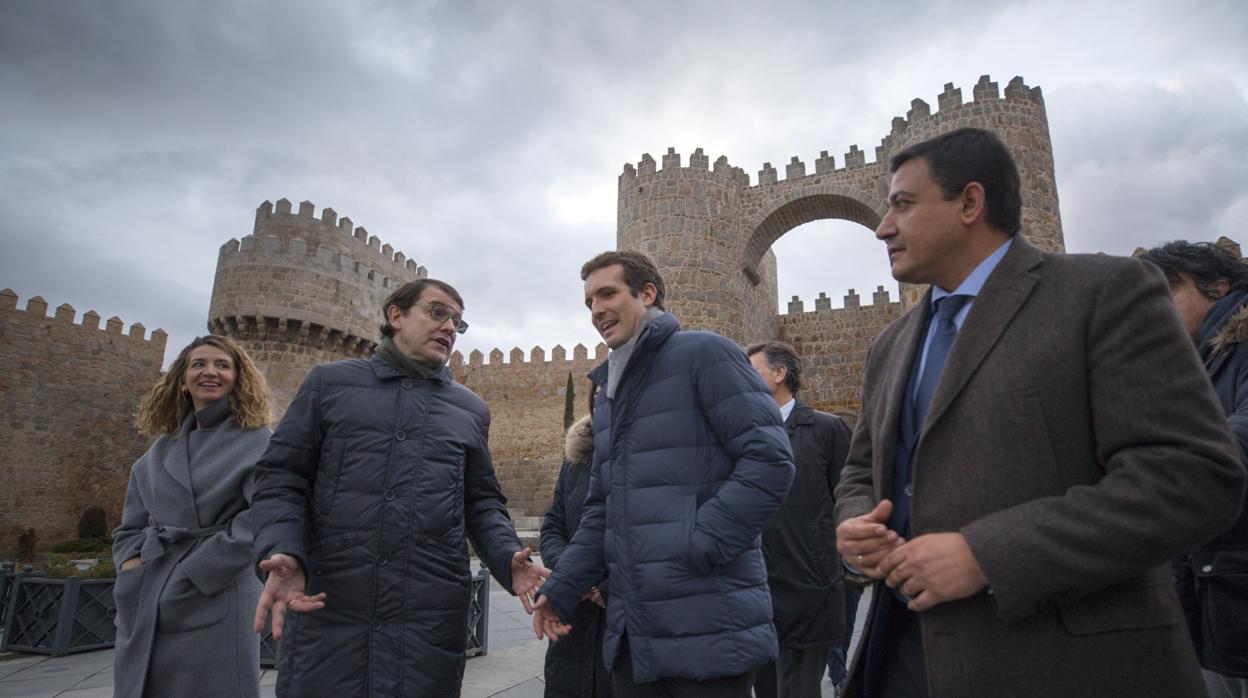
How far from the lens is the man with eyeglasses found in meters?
2.35

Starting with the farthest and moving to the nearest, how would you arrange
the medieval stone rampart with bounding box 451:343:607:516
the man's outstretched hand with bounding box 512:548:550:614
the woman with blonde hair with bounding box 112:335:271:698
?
the medieval stone rampart with bounding box 451:343:607:516, the woman with blonde hair with bounding box 112:335:271:698, the man's outstretched hand with bounding box 512:548:550:614

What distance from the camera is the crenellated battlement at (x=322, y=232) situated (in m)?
20.4

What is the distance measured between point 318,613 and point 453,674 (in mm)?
526

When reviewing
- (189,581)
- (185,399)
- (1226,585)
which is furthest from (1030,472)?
(185,399)

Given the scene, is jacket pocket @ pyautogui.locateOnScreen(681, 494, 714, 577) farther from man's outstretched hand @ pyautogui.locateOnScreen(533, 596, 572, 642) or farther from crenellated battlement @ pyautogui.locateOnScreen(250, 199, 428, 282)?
crenellated battlement @ pyautogui.locateOnScreen(250, 199, 428, 282)

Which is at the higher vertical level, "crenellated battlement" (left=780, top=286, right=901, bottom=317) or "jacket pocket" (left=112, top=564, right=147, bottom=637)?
"crenellated battlement" (left=780, top=286, right=901, bottom=317)

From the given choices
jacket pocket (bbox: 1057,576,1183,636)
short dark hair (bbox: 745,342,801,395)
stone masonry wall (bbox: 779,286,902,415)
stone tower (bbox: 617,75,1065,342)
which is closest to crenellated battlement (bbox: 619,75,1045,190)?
stone tower (bbox: 617,75,1065,342)

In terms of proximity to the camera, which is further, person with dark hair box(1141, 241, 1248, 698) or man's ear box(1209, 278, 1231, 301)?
man's ear box(1209, 278, 1231, 301)

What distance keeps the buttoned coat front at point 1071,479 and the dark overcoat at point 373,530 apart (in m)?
1.74

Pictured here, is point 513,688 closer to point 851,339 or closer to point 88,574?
point 88,574

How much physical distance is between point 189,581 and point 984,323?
122 inches

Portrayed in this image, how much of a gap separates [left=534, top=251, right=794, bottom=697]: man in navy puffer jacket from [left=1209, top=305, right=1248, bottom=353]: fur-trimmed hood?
63.9 inches

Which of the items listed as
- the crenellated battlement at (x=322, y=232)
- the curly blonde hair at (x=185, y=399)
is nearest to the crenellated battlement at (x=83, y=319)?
the crenellated battlement at (x=322, y=232)

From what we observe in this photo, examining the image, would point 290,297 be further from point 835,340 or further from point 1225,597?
point 1225,597
